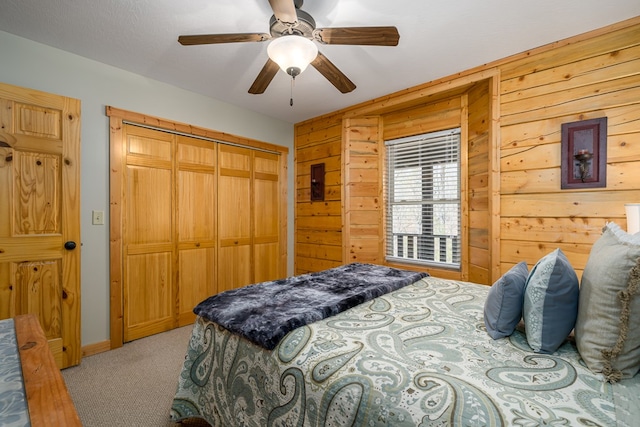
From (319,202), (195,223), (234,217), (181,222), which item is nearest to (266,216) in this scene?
(234,217)

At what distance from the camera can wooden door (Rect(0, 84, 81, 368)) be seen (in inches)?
84.5

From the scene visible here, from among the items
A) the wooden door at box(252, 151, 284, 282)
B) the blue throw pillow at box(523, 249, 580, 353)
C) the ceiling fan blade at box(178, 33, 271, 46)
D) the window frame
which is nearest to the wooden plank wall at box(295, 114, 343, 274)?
the wooden door at box(252, 151, 284, 282)

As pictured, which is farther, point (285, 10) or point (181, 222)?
point (181, 222)

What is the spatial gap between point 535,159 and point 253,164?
3.05 m

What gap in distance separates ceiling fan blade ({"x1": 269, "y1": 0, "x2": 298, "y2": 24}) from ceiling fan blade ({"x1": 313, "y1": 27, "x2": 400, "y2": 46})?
8.4 inches

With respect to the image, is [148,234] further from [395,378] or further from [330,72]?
[395,378]

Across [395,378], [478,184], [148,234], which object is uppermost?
[478,184]

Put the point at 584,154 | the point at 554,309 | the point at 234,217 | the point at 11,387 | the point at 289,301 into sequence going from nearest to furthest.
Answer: the point at 11,387, the point at 554,309, the point at 289,301, the point at 584,154, the point at 234,217

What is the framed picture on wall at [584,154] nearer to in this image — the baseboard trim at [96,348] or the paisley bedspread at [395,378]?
the paisley bedspread at [395,378]

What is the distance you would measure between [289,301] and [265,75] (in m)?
1.58

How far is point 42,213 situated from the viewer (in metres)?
2.28

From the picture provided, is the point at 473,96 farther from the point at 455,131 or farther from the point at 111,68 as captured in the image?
the point at 111,68

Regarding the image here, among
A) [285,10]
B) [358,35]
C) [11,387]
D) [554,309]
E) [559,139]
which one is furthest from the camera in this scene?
[559,139]

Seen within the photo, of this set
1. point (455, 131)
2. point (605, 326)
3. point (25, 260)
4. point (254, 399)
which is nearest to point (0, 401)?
point (254, 399)
